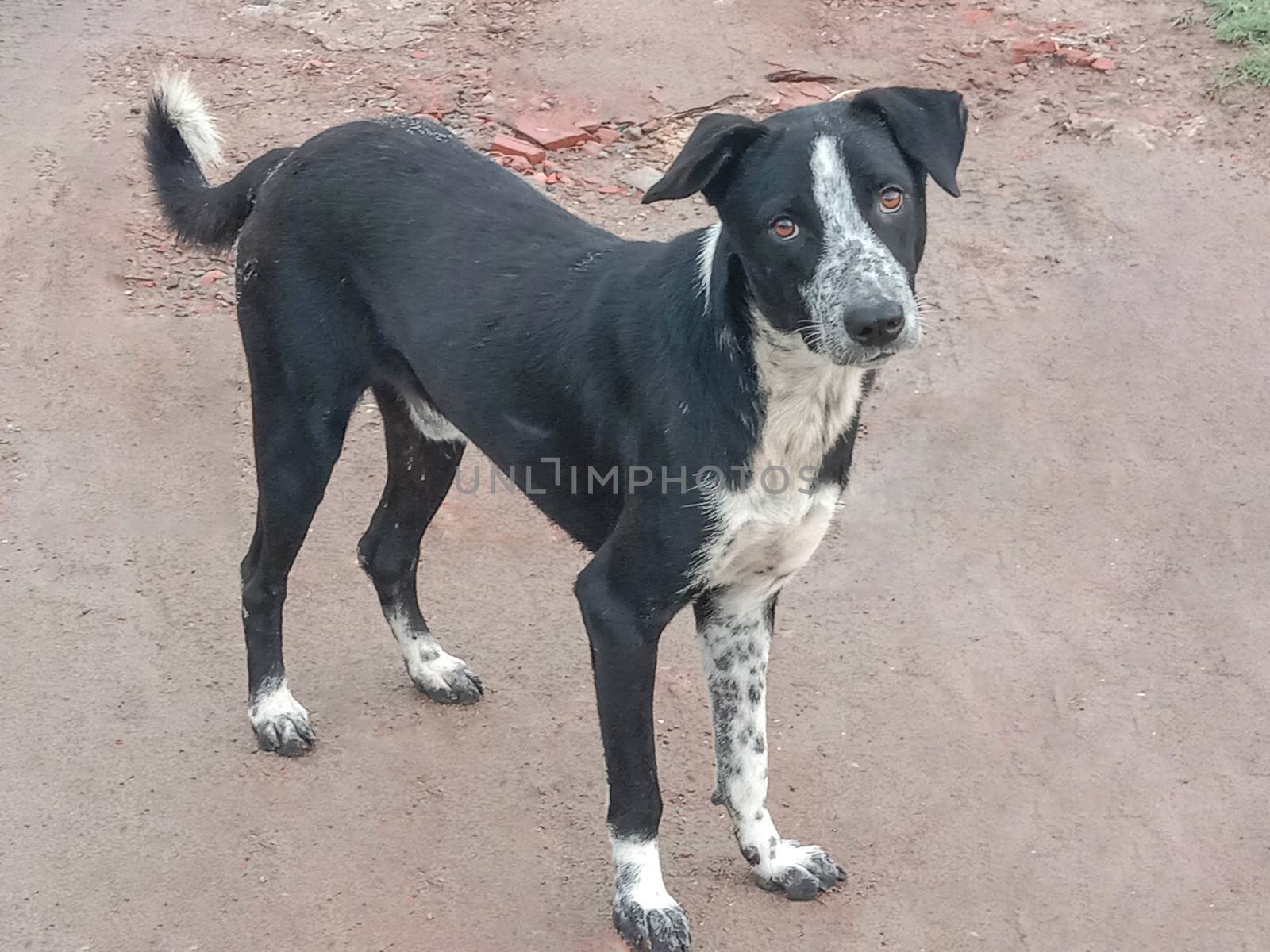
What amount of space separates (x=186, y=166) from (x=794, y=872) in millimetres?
2601

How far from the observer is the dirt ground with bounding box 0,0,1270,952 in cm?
371

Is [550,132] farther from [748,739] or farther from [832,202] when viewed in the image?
[832,202]

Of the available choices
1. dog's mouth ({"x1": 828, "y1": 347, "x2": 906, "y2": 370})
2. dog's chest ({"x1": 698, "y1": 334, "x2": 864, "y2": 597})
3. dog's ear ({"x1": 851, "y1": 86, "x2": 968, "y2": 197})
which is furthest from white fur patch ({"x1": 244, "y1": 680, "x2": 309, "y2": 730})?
dog's ear ({"x1": 851, "y1": 86, "x2": 968, "y2": 197})

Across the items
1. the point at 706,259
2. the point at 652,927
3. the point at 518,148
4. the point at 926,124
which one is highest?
the point at 926,124

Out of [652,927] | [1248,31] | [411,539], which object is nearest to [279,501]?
[411,539]

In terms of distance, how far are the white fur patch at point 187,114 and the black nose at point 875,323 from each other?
7.42 feet

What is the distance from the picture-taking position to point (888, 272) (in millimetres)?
2902

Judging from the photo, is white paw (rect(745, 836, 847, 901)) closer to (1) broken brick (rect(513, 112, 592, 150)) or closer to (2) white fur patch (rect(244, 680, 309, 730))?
(2) white fur patch (rect(244, 680, 309, 730))

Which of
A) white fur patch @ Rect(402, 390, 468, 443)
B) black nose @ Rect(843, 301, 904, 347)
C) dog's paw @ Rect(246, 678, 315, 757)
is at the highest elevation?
black nose @ Rect(843, 301, 904, 347)

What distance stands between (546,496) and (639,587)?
19.3 inches

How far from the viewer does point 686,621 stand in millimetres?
4809

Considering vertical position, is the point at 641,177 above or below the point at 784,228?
below

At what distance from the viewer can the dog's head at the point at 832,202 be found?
2906 millimetres

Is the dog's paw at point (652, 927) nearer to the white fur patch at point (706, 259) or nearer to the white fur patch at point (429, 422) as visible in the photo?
the white fur patch at point (429, 422)
